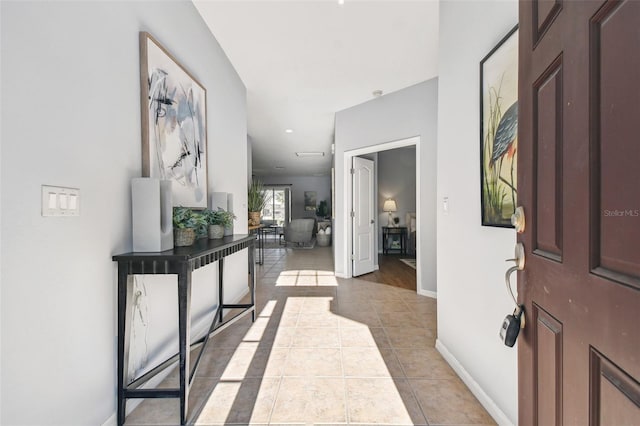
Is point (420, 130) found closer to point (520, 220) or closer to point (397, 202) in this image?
point (520, 220)

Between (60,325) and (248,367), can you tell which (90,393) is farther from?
(248,367)

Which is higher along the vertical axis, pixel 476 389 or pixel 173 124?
pixel 173 124

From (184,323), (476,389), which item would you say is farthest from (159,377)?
(476,389)

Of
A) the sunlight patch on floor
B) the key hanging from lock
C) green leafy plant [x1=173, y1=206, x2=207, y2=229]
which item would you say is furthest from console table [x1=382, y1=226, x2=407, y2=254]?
the key hanging from lock

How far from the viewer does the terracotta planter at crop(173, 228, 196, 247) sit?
1736 millimetres

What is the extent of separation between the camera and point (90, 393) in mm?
1283

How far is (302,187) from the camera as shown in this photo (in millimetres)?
12664

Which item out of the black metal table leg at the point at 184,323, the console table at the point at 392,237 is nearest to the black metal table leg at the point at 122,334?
the black metal table leg at the point at 184,323

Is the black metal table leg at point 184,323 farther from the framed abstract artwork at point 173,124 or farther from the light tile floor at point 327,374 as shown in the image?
the framed abstract artwork at point 173,124

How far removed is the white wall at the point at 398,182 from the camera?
23.4 feet

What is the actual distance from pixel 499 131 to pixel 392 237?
232 inches

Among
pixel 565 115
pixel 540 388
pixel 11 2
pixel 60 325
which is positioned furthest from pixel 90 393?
pixel 565 115

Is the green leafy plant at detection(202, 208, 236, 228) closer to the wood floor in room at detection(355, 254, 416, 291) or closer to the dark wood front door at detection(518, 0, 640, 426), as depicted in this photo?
the dark wood front door at detection(518, 0, 640, 426)

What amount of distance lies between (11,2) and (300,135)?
5.28 metres
